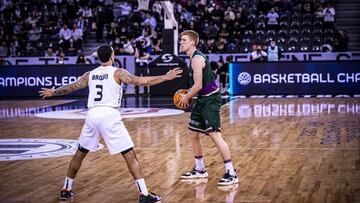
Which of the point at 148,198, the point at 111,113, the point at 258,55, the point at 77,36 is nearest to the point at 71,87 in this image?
A: the point at 111,113

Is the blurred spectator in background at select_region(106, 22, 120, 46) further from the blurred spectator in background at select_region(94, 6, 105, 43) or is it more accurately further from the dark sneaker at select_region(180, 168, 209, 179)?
the dark sneaker at select_region(180, 168, 209, 179)

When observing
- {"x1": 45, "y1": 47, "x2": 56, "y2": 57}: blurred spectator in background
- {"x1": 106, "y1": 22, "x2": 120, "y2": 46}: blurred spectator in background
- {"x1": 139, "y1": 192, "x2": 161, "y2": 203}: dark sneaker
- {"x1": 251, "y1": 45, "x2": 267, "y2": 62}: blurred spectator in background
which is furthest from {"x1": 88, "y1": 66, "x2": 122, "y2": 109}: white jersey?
{"x1": 106, "y1": 22, "x2": 120, "y2": 46}: blurred spectator in background

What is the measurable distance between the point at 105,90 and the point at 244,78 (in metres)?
15.7

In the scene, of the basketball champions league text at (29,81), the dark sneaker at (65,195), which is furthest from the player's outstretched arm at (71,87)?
the basketball champions league text at (29,81)

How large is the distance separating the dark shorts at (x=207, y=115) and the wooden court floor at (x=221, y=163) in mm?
706

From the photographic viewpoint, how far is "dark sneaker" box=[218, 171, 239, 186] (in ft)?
29.2

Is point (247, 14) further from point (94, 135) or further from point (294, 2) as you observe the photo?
point (94, 135)

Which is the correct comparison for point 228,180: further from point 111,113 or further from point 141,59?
point 141,59

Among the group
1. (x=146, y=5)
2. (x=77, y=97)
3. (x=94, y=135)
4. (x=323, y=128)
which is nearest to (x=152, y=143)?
(x=323, y=128)

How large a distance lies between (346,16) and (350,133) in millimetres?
16221

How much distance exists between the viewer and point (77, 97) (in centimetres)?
2427

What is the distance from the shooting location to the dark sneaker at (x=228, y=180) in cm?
890

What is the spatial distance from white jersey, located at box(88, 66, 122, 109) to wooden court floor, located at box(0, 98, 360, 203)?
1.13 meters

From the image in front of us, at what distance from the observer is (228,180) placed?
29.3ft
